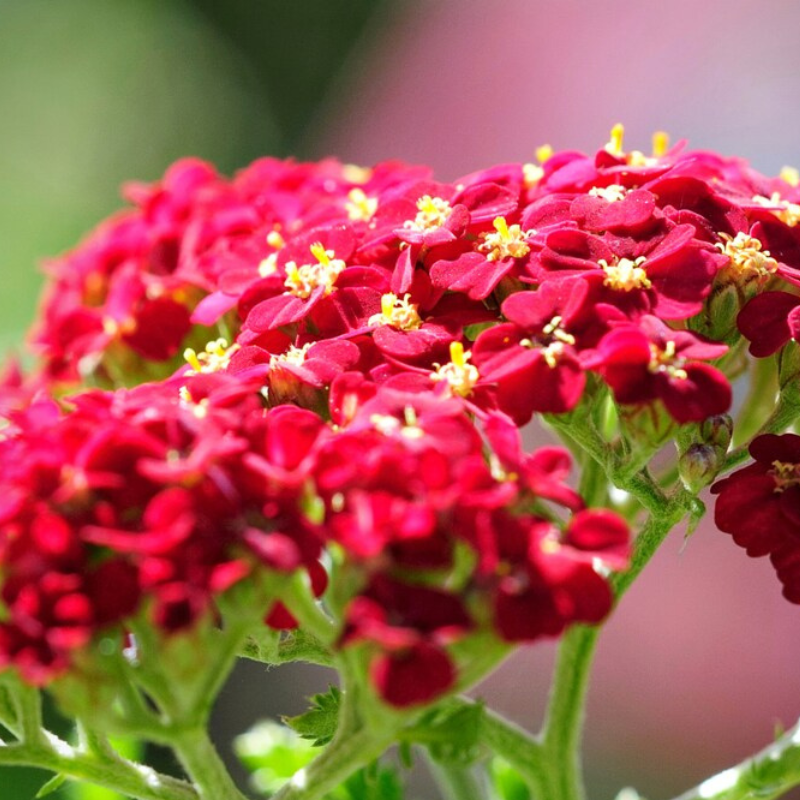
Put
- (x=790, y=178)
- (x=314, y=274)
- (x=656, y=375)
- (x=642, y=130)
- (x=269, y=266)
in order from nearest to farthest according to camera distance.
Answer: (x=656, y=375) < (x=314, y=274) < (x=269, y=266) < (x=790, y=178) < (x=642, y=130)

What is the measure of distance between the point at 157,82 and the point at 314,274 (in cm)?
613

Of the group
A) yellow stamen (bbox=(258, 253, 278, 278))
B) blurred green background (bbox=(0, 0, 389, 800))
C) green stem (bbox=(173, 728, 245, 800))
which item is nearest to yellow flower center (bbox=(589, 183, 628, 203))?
yellow stamen (bbox=(258, 253, 278, 278))

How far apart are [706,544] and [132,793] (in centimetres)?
432

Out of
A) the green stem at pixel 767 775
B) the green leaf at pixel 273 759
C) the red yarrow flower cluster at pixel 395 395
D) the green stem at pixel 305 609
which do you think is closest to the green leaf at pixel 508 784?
the green leaf at pixel 273 759

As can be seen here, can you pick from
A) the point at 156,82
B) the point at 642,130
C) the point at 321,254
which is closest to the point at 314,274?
the point at 321,254

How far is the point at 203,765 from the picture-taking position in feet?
4.49

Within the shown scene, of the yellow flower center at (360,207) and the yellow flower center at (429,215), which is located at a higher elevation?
the yellow flower center at (429,215)

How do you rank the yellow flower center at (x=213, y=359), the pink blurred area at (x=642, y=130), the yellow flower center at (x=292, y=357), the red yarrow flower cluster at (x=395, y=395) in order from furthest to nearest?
the pink blurred area at (x=642, y=130)
the yellow flower center at (x=213, y=359)
the yellow flower center at (x=292, y=357)
the red yarrow flower cluster at (x=395, y=395)

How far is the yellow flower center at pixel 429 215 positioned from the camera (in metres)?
1.72

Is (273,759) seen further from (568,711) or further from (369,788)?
(568,711)

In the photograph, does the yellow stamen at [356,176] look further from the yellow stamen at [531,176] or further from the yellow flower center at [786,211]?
the yellow flower center at [786,211]

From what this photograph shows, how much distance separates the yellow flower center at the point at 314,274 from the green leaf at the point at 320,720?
508mm

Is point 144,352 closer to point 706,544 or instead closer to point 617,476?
point 617,476

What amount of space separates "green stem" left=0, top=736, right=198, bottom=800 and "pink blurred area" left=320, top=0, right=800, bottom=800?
406cm
